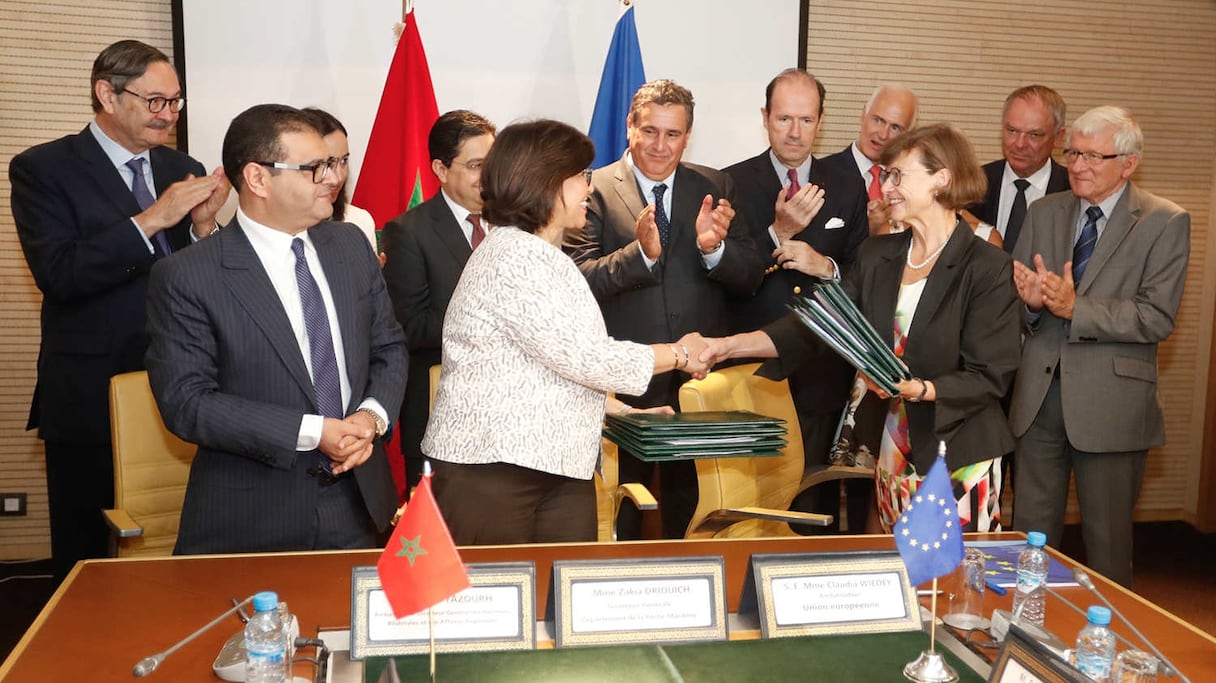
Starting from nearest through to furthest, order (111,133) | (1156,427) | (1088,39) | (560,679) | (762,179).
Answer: (560,679)
(111,133)
(1156,427)
(762,179)
(1088,39)

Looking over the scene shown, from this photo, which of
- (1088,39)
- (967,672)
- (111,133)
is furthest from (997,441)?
(1088,39)

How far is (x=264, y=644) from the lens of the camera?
167cm

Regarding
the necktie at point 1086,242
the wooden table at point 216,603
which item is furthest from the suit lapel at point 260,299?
the necktie at point 1086,242

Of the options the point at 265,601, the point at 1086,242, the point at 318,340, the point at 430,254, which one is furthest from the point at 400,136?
A: the point at 265,601

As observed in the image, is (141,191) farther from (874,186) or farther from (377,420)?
(874,186)

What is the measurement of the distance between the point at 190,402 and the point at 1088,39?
4.88 meters

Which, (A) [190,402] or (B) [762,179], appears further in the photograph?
(B) [762,179]

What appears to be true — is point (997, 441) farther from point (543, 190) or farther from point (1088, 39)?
point (1088, 39)

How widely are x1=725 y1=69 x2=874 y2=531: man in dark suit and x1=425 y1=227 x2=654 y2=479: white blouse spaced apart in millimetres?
1529

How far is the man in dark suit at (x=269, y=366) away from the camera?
2506 mm

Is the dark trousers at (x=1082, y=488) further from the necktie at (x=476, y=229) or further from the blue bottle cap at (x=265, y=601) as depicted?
the blue bottle cap at (x=265, y=601)

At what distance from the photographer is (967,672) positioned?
1.86 meters

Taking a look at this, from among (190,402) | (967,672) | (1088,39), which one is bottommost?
(967,672)

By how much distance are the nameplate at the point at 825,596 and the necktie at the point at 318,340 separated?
3.70ft
